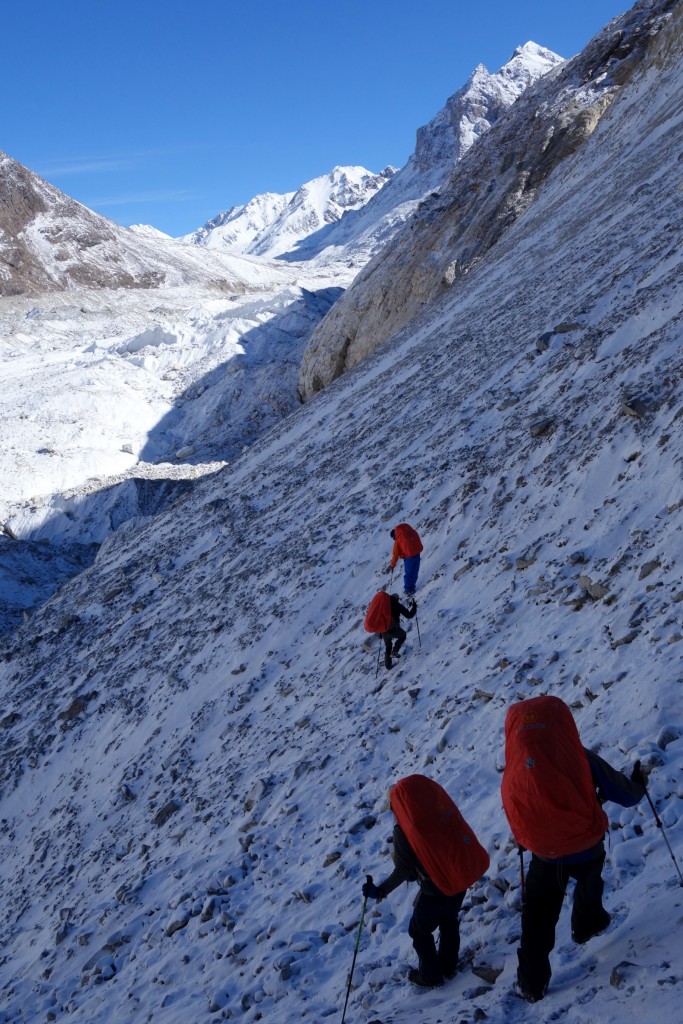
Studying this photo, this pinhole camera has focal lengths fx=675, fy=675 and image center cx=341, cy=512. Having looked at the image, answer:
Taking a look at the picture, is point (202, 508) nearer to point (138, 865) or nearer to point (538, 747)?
point (138, 865)

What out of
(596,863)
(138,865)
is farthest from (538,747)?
(138,865)

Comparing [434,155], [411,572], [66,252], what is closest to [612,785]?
[411,572]

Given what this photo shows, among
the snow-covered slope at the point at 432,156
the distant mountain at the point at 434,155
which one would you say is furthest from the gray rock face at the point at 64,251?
the distant mountain at the point at 434,155

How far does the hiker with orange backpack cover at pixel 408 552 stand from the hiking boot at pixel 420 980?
18.3 feet

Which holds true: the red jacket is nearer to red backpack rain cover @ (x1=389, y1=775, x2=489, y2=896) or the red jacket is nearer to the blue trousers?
the blue trousers

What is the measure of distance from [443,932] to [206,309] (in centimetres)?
6084

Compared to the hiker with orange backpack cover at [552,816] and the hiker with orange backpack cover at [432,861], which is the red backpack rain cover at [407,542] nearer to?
the hiker with orange backpack cover at [432,861]

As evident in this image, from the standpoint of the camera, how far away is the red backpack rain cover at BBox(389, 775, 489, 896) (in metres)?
3.99

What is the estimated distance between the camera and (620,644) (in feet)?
20.0

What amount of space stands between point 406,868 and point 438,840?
31 cm

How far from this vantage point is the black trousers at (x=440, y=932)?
4184 mm

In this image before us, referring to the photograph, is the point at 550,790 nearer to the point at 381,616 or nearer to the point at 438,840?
the point at 438,840

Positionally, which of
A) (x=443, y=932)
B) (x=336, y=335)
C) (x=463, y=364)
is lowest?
(x=443, y=932)

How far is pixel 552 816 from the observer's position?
3527 mm
